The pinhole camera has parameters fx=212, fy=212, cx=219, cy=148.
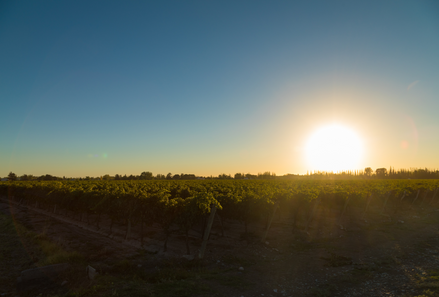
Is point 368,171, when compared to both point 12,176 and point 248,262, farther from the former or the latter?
point 12,176

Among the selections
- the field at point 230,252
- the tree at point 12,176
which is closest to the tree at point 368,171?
the field at point 230,252

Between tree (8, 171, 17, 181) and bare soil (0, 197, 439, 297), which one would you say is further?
tree (8, 171, 17, 181)

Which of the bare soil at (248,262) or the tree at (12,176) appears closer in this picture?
the bare soil at (248,262)

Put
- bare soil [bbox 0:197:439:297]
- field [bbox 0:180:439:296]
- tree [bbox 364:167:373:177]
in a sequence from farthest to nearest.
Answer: tree [bbox 364:167:373:177], field [bbox 0:180:439:296], bare soil [bbox 0:197:439:297]

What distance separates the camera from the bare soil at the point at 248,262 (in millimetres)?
8203

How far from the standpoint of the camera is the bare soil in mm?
8203

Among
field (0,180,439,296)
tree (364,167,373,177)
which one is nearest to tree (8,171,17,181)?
field (0,180,439,296)

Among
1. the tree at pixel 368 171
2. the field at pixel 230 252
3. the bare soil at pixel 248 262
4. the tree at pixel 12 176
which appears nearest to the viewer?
the bare soil at pixel 248 262

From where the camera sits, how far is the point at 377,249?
13.3 metres

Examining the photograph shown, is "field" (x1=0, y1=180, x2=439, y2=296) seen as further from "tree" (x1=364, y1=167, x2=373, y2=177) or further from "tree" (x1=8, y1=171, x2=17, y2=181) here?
"tree" (x1=364, y1=167, x2=373, y2=177)

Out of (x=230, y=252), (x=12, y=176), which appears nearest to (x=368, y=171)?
(x=230, y=252)

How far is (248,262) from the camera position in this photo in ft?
38.2

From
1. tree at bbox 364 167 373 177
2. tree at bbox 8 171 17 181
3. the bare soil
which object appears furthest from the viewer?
tree at bbox 364 167 373 177

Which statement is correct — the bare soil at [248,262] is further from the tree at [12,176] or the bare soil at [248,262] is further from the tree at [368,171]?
the tree at [368,171]
